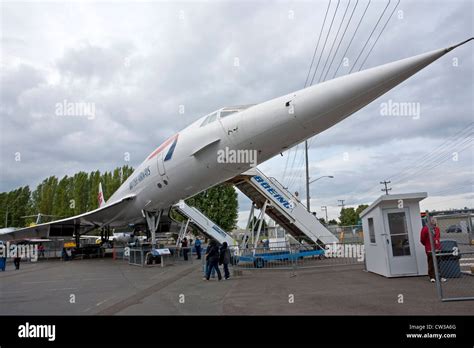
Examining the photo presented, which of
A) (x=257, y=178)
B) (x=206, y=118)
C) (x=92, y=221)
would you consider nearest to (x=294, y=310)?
(x=206, y=118)

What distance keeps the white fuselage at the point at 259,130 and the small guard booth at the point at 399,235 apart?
3.26 m

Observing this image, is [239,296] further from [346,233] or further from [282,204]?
[346,233]

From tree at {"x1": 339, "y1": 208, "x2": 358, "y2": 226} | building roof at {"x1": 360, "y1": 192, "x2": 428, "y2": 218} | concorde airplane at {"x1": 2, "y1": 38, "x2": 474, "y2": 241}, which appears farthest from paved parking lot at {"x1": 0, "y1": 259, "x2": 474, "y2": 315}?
tree at {"x1": 339, "y1": 208, "x2": 358, "y2": 226}

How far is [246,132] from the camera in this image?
8508mm

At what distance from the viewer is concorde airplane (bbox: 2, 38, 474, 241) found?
6.20 m

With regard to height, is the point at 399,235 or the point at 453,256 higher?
the point at 399,235

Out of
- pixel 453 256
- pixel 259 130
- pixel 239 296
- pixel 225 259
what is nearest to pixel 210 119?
pixel 259 130

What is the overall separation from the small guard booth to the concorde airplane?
3.26m
